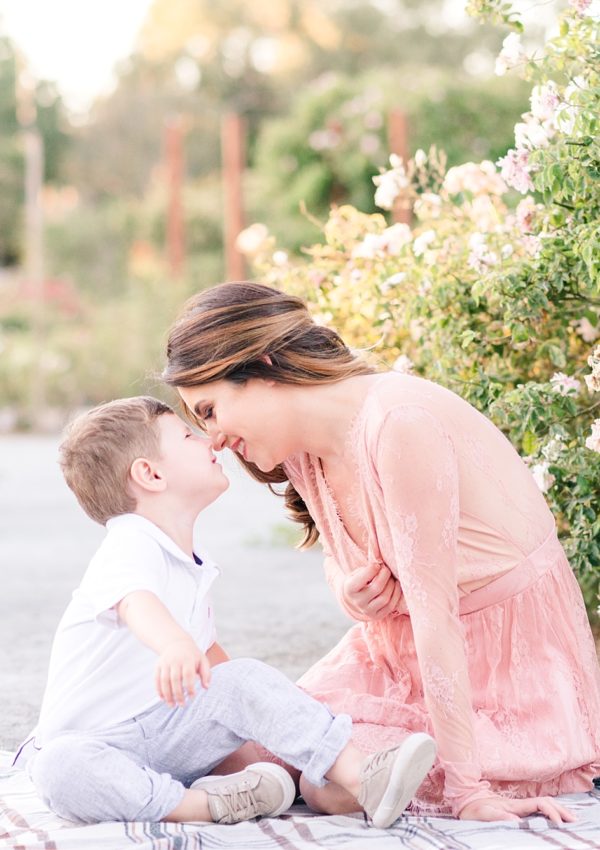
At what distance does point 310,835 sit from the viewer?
2402 millimetres

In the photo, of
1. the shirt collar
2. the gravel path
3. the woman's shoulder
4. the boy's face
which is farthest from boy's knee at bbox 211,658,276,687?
the gravel path

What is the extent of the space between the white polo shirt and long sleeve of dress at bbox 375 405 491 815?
467 mm

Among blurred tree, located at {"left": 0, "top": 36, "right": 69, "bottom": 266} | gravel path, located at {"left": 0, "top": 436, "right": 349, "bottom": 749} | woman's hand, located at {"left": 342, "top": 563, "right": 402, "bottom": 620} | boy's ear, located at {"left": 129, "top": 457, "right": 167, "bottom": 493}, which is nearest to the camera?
woman's hand, located at {"left": 342, "top": 563, "right": 402, "bottom": 620}

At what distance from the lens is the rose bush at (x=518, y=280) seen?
320 cm

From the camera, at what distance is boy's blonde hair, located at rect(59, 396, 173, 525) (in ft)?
Answer: 9.04

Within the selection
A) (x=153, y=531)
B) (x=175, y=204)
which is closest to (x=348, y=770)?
(x=153, y=531)

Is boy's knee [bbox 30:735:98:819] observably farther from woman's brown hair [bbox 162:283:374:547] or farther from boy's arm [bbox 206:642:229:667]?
woman's brown hair [bbox 162:283:374:547]

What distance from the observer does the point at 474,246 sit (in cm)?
366

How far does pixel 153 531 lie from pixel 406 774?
0.67 metres

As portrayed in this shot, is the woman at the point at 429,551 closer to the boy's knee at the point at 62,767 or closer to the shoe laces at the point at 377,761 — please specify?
the shoe laces at the point at 377,761

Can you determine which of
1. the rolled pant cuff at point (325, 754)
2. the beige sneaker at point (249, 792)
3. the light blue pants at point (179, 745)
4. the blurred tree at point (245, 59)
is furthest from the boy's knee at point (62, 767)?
the blurred tree at point (245, 59)

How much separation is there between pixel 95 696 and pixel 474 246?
1677 millimetres

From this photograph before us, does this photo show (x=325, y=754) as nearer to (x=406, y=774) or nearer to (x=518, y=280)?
(x=406, y=774)

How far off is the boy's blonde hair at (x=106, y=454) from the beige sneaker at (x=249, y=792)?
0.56m
